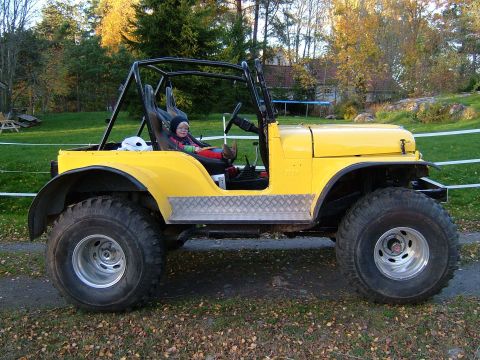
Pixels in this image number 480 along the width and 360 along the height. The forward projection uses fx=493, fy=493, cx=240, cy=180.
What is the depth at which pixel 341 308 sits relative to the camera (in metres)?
3.89

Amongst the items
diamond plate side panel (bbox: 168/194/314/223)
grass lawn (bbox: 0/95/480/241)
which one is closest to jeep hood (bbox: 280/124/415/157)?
diamond plate side panel (bbox: 168/194/314/223)

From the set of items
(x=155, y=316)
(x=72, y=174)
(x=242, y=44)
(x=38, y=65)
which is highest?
(x=242, y=44)

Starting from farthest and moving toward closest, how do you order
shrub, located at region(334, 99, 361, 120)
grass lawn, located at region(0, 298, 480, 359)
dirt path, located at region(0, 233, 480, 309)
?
shrub, located at region(334, 99, 361, 120)
dirt path, located at region(0, 233, 480, 309)
grass lawn, located at region(0, 298, 480, 359)

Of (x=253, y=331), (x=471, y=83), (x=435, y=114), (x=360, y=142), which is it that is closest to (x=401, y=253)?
(x=360, y=142)

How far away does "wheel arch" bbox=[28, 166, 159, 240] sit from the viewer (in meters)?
4.02

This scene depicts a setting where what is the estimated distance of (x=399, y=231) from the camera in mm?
3887

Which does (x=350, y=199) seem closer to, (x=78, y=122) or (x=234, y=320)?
(x=234, y=320)

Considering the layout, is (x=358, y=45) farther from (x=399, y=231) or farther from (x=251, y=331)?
(x=251, y=331)

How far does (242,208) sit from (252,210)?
8 cm

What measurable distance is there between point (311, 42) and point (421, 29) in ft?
48.5

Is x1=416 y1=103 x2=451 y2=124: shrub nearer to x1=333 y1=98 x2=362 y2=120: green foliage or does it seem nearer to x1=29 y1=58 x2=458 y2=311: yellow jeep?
x1=333 y1=98 x2=362 y2=120: green foliage

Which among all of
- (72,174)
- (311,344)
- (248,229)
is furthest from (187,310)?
(72,174)

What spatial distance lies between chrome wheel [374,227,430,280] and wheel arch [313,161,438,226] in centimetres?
50

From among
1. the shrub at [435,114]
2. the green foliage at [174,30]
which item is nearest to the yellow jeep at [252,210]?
the shrub at [435,114]
